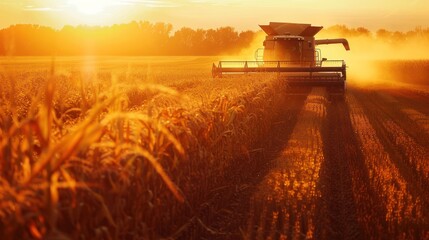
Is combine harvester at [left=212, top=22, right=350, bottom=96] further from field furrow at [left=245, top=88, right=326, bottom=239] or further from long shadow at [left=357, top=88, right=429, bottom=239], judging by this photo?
field furrow at [left=245, top=88, right=326, bottom=239]

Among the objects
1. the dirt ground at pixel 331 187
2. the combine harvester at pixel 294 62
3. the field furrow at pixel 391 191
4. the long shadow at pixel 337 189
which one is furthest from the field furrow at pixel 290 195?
the combine harvester at pixel 294 62

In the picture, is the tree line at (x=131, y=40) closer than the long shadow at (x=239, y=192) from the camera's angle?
No

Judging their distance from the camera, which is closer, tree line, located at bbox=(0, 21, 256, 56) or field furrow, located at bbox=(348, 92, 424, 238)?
field furrow, located at bbox=(348, 92, 424, 238)

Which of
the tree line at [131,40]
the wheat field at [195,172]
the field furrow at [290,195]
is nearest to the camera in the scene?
the wheat field at [195,172]

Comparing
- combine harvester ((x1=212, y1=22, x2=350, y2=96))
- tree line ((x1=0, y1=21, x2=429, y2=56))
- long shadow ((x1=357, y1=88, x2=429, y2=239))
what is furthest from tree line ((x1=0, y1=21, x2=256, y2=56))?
long shadow ((x1=357, y1=88, x2=429, y2=239))

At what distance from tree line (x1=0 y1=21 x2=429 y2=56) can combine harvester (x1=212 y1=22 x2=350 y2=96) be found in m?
60.1

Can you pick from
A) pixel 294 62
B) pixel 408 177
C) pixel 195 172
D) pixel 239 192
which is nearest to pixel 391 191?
pixel 408 177

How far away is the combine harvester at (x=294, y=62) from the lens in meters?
21.5

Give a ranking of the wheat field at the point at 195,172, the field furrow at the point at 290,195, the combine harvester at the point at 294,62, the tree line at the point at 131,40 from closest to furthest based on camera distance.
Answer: the wheat field at the point at 195,172, the field furrow at the point at 290,195, the combine harvester at the point at 294,62, the tree line at the point at 131,40

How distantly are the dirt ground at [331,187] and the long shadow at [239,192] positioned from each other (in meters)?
0.01

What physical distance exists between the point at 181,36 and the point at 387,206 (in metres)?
95.1

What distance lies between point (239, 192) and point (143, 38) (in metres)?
93.2

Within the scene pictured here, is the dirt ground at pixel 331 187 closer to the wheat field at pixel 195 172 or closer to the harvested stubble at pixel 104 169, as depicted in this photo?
the wheat field at pixel 195 172

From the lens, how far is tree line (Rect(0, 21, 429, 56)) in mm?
87062
